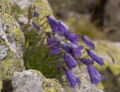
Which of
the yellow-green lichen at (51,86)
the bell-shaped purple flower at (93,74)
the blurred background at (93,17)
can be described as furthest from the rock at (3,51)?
the blurred background at (93,17)

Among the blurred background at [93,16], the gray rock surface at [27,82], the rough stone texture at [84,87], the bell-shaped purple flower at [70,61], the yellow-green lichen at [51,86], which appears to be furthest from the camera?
the blurred background at [93,16]

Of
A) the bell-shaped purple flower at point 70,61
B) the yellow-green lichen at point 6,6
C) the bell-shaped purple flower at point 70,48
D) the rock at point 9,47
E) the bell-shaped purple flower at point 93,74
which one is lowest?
the bell-shaped purple flower at point 93,74

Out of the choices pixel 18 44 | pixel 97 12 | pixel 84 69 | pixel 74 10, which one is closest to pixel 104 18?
pixel 97 12

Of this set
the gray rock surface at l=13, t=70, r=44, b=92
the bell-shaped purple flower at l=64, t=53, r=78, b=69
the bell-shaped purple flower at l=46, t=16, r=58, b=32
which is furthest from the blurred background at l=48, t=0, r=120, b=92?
the gray rock surface at l=13, t=70, r=44, b=92

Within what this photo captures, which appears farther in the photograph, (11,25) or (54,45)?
(54,45)

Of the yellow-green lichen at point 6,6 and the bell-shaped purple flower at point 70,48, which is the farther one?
the bell-shaped purple flower at point 70,48

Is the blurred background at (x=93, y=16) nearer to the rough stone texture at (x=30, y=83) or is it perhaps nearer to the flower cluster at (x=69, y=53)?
the flower cluster at (x=69, y=53)

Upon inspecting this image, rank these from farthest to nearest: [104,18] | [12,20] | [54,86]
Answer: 1. [104,18]
2. [12,20]
3. [54,86]

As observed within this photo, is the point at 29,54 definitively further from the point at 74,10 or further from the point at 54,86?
the point at 74,10

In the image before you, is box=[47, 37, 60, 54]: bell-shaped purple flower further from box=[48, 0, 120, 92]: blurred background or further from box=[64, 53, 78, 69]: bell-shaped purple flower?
box=[48, 0, 120, 92]: blurred background

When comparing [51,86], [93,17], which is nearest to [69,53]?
[51,86]

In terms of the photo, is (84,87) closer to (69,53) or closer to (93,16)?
(69,53)
